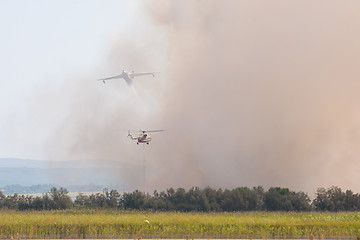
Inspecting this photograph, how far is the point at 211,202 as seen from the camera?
97188mm

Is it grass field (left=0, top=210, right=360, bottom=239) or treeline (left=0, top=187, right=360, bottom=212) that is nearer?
grass field (left=0, top=210, right=360, bottom=239)

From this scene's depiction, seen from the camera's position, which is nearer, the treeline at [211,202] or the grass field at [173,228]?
the grass field at [173,228]

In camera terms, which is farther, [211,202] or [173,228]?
[211,202]

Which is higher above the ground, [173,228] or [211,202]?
[211,202]

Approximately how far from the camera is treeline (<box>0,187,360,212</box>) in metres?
95.6

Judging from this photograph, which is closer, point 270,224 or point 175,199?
point 270,224

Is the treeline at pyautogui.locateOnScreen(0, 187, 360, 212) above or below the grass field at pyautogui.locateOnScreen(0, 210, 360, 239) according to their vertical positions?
above

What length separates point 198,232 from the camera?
68.6 meters

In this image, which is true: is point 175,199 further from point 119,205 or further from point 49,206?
point 49,206

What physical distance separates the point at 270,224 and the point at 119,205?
33.8m

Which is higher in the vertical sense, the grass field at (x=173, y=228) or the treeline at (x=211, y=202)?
the treeline at (x=211, y=202)

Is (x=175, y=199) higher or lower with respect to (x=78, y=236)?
higher

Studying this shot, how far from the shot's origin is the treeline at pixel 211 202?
314ft

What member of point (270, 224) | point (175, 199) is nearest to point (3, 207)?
point (175, 199)
